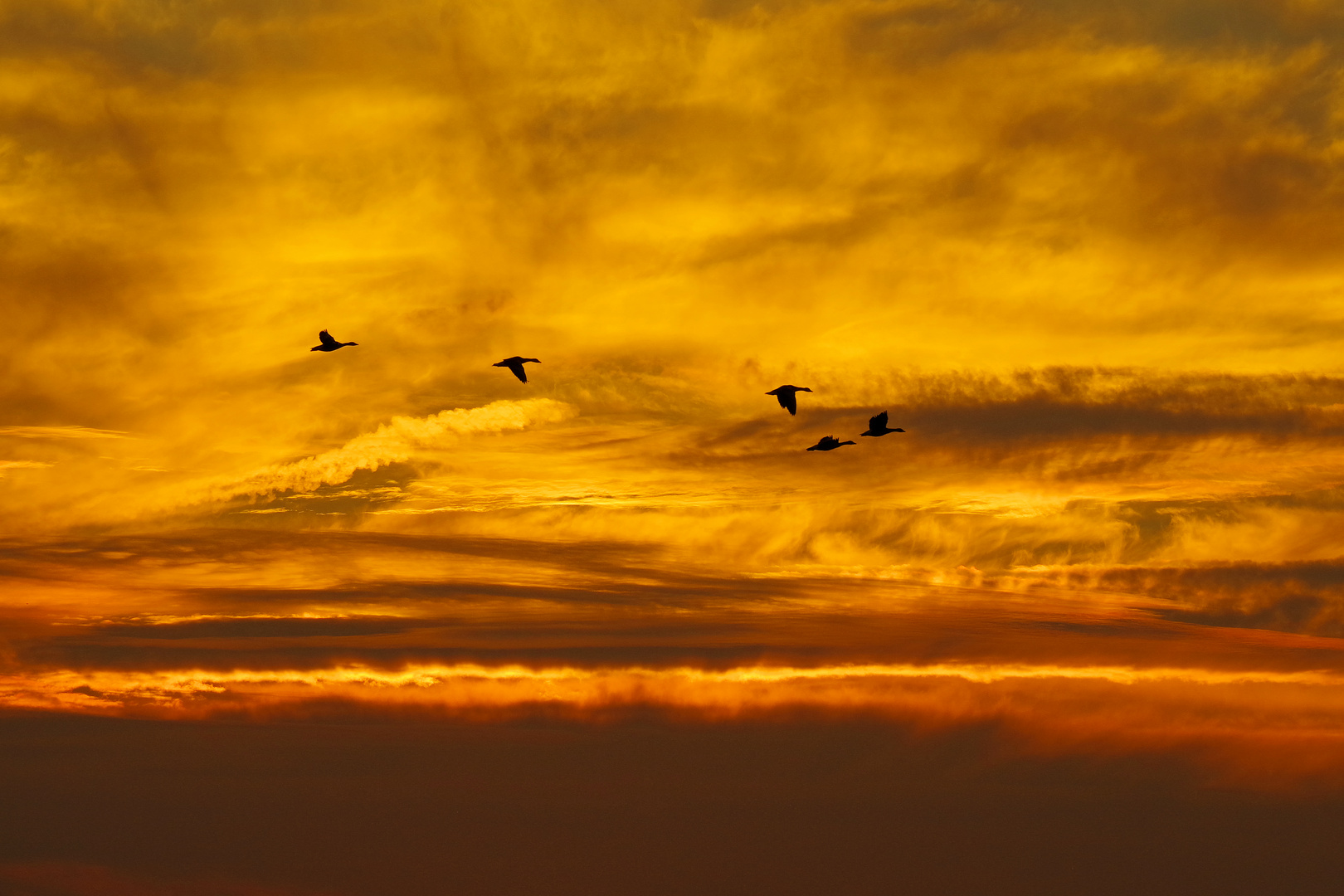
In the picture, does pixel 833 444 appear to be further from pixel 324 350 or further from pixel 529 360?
pixel 324 350

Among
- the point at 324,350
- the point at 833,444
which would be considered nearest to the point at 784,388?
the point at 833,444

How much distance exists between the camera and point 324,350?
153m

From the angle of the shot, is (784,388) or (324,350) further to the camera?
(324,350)

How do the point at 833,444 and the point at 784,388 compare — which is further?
the point at 833,444

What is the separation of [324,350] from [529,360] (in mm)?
16823

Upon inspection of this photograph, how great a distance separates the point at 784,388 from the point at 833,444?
1173 centimetres

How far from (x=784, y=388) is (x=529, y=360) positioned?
61.8 ft

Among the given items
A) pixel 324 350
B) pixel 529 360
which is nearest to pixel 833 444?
pixel 529 360

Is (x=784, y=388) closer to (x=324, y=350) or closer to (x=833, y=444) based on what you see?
(x=833, y=444)

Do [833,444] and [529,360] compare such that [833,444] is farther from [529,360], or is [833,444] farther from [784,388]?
[529,360]

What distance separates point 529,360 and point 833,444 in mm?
23558

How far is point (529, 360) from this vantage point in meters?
147

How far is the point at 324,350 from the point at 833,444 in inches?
1517

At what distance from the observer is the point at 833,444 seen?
15238 centimetres
